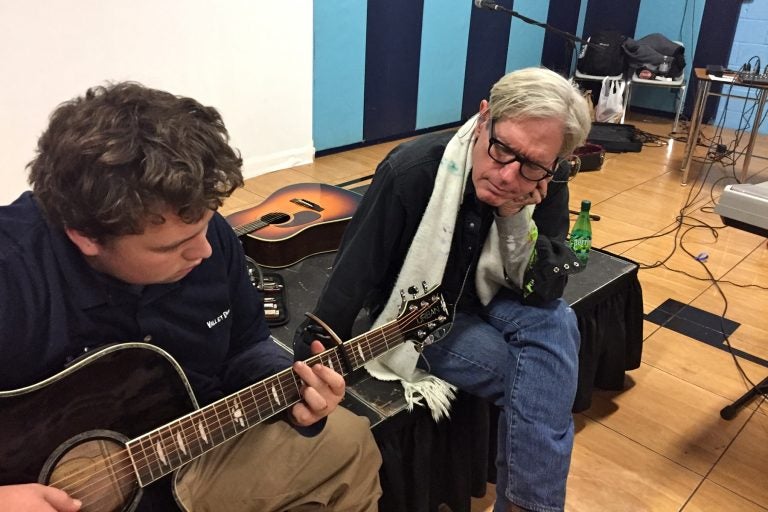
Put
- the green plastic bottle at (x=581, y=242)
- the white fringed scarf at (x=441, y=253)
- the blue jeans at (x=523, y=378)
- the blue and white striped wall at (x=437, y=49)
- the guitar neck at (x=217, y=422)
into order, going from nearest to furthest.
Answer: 1. the guitar neck at (x=217, y=422)
2. the blue jeans at (x=523, y=378)
3. the white fringed scarf at (x=441, y=253)
4. the green plastic bottle at (x=581, y=242)
5. the blue and white striped wall at (x=437, y=49)

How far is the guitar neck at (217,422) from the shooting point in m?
0.93

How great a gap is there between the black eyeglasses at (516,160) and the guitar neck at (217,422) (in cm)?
49

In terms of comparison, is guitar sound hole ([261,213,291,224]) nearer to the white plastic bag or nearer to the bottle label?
the bottle label

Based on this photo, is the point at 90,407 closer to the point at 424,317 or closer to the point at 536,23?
the point at 424,317

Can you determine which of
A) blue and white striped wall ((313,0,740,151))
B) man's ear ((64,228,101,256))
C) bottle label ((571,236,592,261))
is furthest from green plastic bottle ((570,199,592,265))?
blue and white striped wall ((313,0,740,151))

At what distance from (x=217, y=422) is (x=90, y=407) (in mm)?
197

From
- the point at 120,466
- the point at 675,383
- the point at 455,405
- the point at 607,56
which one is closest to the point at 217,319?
the point at 120,466

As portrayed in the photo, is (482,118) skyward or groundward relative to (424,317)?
skyward

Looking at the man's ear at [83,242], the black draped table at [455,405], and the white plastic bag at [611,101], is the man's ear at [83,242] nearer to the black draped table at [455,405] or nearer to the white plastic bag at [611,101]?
the black draped table at [455,405]

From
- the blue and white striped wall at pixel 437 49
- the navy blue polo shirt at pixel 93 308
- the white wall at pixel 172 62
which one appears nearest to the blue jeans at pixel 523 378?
the navy blue polo shirt at pixel 93 308

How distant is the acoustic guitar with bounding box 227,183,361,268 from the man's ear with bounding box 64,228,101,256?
1087 millimetres

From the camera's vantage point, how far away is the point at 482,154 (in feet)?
4.36

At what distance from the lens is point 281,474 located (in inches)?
40.4

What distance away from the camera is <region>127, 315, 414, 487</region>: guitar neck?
36.6 inches
